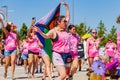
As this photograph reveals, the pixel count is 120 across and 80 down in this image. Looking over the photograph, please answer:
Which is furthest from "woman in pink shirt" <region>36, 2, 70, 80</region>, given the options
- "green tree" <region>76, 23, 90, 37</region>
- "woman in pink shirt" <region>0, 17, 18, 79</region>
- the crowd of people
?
"green tree" <region>76, 23, 90, 37</region>

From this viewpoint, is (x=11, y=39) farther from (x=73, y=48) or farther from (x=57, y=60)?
(x=57, y=60)

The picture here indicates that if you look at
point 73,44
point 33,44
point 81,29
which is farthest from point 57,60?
point 81,29

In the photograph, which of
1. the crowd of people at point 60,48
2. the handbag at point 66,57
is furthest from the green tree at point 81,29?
the handbag at point 66,57

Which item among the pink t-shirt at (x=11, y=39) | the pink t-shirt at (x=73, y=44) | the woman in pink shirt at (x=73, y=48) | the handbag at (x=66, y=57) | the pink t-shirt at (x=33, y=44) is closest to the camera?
the handbag at (x=66, y=57)

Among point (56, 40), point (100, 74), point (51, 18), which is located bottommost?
point (100, 74)

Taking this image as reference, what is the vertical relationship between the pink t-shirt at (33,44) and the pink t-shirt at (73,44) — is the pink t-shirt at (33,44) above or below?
above

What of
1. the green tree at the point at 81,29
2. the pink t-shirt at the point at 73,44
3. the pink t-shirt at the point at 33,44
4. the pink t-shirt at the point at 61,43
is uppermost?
the green tree at the point at 81,29

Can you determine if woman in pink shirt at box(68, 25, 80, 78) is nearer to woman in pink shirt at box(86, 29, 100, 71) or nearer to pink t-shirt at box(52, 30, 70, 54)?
woman in pink shirt at box(86, 29, 100, 71)

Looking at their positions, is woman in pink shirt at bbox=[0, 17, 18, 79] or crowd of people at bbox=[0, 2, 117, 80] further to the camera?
woman in pink shirt at bbox=[0, 17, 18, 79]

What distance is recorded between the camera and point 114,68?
33.5ft

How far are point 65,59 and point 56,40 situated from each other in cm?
53

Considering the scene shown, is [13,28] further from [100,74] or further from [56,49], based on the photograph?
[56,49]

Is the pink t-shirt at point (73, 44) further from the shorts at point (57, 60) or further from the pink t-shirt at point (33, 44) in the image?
the pink t-shirt at point (33, 44)

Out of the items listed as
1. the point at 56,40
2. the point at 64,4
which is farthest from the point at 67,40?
the point at 64,4
